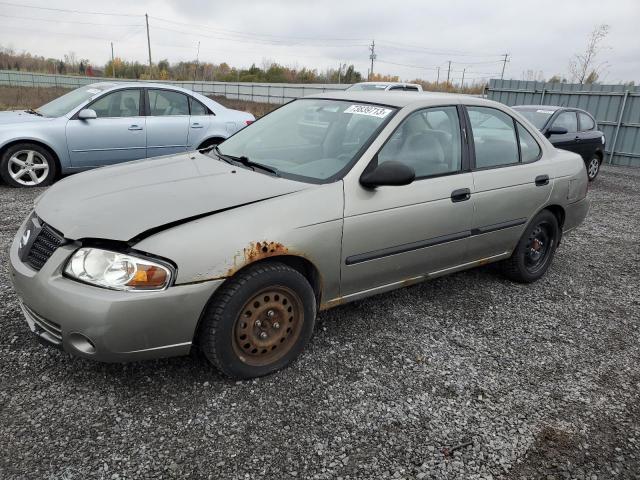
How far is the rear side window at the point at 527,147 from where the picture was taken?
4.15 meters

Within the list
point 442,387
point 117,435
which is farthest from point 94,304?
point 442,387

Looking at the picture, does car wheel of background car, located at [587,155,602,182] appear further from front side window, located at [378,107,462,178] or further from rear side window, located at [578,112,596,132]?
front side window, located at [378,107,462,178]

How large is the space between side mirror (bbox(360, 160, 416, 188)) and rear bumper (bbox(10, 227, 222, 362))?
3.66 ft

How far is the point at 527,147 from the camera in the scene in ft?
13.8

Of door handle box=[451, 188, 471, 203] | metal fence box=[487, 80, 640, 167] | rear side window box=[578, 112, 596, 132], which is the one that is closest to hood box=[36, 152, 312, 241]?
door handle box=[451, 188, 471, 203]

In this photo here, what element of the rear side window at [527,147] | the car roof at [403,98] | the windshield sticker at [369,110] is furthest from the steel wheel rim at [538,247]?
the windshield sticker at [369,110]

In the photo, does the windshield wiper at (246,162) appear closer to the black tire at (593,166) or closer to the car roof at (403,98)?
the car roof at (403,98)

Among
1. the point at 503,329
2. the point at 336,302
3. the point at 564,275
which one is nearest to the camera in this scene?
the point at 336,302

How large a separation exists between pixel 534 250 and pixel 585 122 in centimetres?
724

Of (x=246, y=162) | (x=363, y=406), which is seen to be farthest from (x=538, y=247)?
(x=246, y=162)

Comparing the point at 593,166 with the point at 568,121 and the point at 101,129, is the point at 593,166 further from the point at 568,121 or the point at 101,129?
the point at 101,129

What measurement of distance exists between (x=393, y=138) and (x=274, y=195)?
3.19ft

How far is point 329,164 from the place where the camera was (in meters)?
3.12

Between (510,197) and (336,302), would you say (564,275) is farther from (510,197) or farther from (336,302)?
(336,302)
